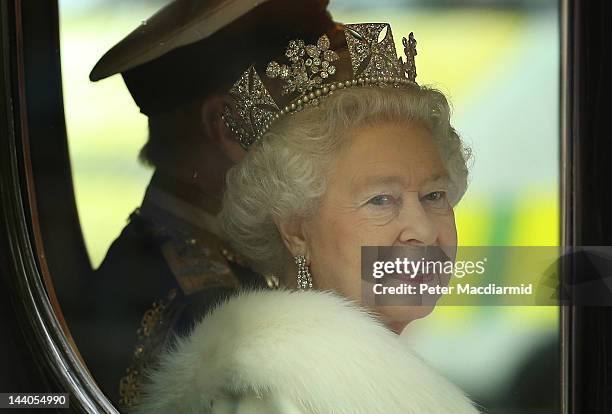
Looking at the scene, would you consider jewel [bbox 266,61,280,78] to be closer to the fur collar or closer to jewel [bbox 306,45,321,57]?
jewel [bbox 306,45,321,57]

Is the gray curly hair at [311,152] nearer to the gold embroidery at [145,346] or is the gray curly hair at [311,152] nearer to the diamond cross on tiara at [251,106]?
the diamond cross on tiara at [251,106]

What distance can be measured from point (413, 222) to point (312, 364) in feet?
0.79

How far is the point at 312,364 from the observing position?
1.12 metres

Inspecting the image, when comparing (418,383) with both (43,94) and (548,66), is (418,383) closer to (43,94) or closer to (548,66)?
(548,66)

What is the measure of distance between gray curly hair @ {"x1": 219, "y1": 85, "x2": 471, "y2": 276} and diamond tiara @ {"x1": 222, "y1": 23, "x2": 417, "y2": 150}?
1 centimetres

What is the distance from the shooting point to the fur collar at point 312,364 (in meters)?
1.12

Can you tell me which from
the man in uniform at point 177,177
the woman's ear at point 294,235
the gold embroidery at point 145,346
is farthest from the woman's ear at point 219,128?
the gold embroidery at point 145,346

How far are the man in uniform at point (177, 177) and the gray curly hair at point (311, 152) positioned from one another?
4cm

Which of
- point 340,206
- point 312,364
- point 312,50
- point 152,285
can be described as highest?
point 312,50

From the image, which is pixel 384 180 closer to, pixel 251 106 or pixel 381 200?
pixel 381 200

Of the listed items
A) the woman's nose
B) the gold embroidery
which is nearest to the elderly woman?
the woman's nose

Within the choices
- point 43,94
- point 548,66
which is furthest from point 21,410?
point 548,66

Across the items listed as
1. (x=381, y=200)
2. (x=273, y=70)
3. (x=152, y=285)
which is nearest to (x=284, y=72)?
(x=273, y=70)

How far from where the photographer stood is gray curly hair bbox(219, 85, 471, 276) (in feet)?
Answer: 3.69
